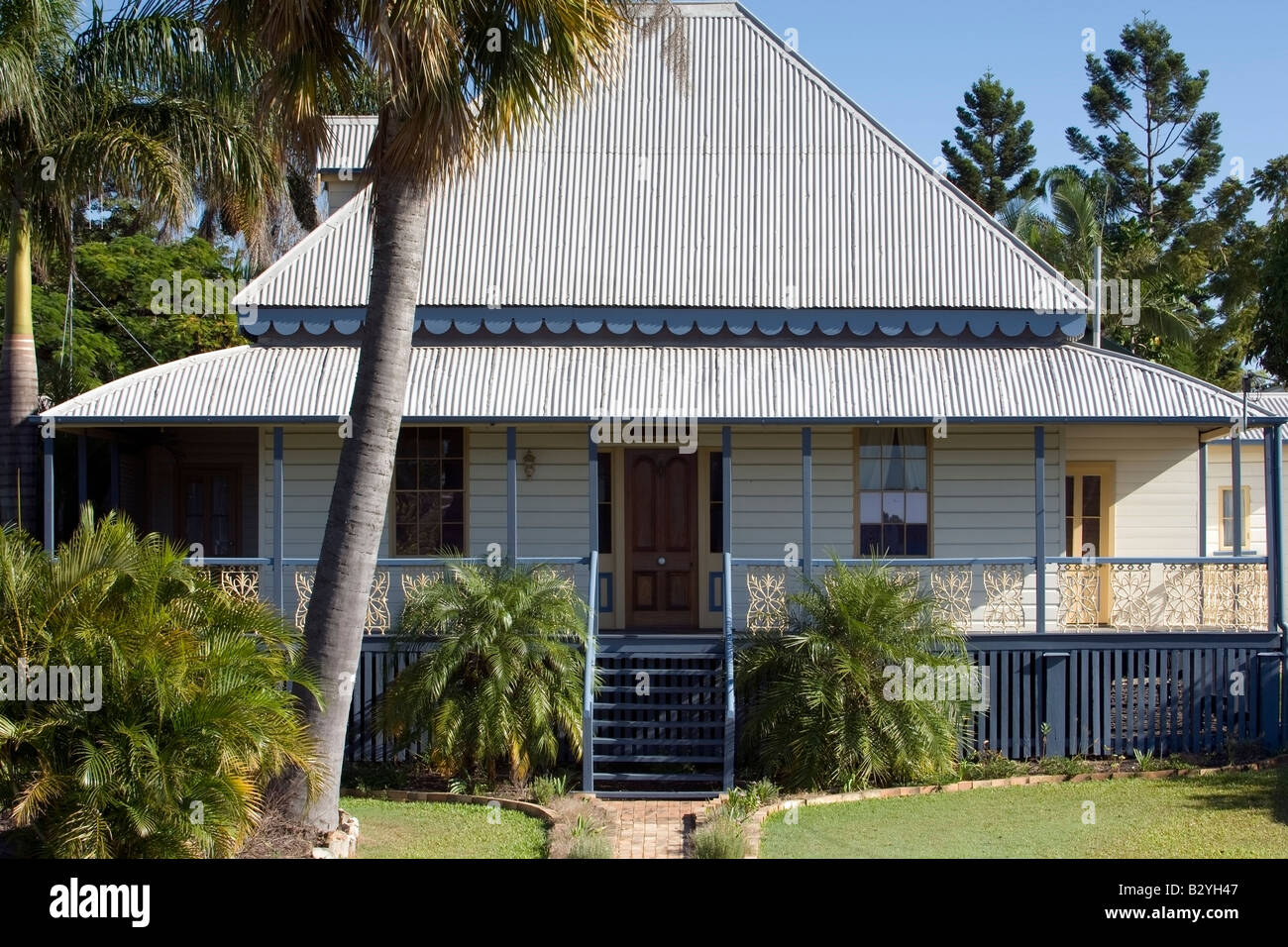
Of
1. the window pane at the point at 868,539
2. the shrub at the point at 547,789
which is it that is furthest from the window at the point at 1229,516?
the shrub at the point at 547,789

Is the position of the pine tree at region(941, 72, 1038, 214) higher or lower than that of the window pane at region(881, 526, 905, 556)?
higher

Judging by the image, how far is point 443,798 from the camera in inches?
496

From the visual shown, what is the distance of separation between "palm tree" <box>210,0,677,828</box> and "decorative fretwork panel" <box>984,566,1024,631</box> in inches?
273

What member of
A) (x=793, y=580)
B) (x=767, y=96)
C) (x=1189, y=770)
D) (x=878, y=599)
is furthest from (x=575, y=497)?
(x=1189, y=770)

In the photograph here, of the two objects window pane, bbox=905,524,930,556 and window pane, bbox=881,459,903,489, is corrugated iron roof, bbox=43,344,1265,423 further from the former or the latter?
window pane, bbox=905,524,930,556

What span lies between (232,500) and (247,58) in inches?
366

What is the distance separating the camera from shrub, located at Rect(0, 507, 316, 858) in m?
8.63

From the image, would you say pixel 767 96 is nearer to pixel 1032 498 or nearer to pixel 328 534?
pixel 1032 498

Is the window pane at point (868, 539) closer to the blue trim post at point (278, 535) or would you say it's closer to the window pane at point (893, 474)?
the window pane at point (893, 474)

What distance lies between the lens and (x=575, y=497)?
16.0 m

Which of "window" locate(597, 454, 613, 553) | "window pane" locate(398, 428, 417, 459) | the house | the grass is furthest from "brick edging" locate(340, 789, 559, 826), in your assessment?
"window pane" locate(398, 428, 417, 459)

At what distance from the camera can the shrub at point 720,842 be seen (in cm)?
997

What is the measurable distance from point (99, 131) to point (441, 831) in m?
8.75

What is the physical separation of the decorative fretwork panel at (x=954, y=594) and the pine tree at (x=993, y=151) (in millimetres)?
26522
